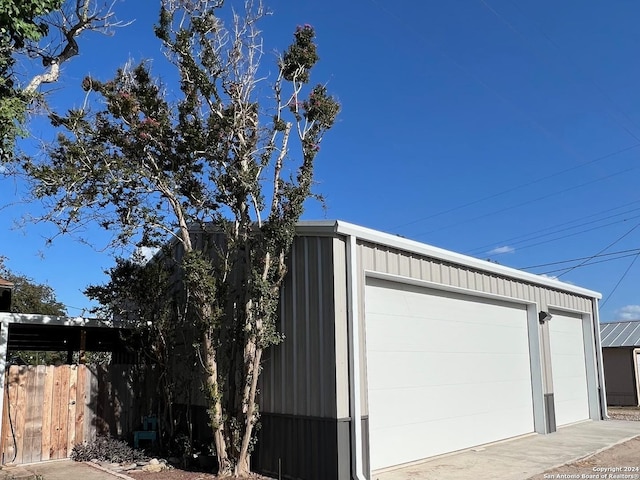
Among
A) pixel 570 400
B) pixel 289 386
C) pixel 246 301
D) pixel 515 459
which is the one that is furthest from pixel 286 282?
pixel 570 400

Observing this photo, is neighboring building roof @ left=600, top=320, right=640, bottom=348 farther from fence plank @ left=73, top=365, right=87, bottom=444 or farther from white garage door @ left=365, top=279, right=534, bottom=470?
fence plank @ left=73, top=365, right=87, bottom=444

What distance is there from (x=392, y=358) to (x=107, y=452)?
4985mm

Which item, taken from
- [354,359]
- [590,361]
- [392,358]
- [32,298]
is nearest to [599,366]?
[590,361]

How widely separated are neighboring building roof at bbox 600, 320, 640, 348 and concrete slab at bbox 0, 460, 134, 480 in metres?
20.2

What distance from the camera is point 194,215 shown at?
9.22 metres

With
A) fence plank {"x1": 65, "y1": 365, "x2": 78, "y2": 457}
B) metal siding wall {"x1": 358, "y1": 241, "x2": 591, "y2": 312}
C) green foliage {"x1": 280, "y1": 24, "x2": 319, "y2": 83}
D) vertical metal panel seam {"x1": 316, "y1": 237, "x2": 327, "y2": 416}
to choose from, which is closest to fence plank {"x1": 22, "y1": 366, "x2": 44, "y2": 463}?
fence plank {"x1": 65, "y1": 365, "x2": 78, "y2": 457}

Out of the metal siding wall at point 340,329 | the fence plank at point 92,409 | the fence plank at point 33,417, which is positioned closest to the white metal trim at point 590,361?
the metal siding wall at point 340,329

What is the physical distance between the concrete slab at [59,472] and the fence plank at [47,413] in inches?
9.5

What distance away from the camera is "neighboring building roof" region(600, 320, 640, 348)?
74.1ft

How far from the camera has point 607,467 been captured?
8.95 metres

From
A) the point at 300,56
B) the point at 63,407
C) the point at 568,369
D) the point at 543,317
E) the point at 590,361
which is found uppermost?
the point at 300,56

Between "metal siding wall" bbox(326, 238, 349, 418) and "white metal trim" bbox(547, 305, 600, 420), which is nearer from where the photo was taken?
"metal siding wall" bbox(326, 238, 349, 418)

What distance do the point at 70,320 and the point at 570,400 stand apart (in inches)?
476

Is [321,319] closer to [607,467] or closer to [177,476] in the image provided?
[177,476]
